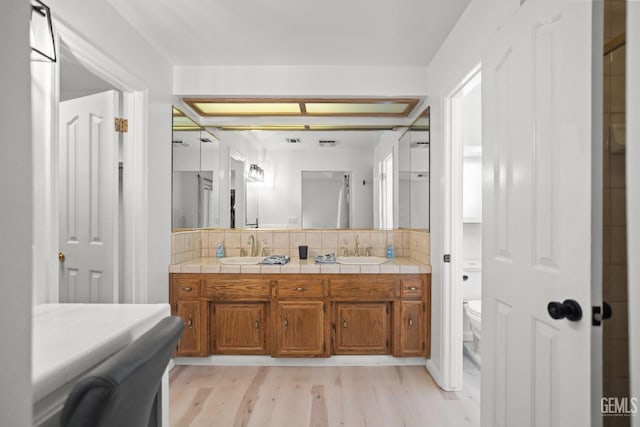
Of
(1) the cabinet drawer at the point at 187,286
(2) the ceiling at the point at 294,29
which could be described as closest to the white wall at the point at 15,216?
(2) the ceiling at the point at 294,29

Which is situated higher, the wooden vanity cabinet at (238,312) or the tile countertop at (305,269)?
the tile countertop at (305,269)

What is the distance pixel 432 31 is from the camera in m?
2.56

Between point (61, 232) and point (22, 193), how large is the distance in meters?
2.61

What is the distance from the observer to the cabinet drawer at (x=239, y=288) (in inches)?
119

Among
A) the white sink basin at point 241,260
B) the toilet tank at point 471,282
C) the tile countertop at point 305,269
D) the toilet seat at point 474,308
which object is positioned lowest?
the toilet seat at point 474,308

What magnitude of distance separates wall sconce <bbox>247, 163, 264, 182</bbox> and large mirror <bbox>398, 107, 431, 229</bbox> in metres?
1.33

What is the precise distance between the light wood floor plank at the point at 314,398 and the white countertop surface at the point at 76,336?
130 cm

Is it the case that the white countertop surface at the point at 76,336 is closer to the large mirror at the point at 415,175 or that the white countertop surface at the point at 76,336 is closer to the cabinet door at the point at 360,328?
the cabinet door at the point at 360,328

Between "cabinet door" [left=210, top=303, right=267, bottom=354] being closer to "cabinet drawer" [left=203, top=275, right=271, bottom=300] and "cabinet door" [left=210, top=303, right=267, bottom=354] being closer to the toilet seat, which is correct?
"cabinet drawer" [left=203, top=275, right=271, bottom=300]

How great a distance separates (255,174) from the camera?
3635 mm

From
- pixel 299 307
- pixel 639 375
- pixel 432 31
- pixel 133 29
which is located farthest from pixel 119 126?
pixel 639 375

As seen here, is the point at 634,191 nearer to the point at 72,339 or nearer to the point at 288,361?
the point at 72,339

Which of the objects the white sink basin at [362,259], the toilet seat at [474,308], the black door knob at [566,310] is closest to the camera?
the black door knob at [566,310]

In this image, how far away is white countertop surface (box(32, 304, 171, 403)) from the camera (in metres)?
0.82
